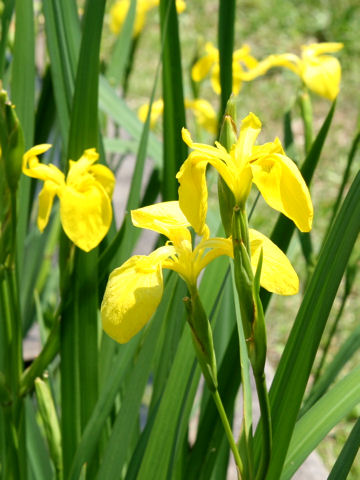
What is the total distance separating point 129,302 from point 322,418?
22 cm

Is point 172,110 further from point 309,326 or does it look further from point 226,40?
point 309,326

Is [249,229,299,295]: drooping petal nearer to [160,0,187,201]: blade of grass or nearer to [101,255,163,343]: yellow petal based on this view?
[101,255,163,343]: yellow petal

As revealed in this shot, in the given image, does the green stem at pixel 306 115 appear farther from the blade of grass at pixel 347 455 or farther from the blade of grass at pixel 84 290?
the blade of grass at pixel 347 455

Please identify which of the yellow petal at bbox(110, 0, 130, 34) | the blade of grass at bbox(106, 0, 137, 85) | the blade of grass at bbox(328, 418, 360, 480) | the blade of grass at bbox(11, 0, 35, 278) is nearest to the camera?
the blade of grass at bbox(328, 418, 360, 480)

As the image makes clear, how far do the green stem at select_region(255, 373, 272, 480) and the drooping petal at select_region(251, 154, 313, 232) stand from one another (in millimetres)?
99

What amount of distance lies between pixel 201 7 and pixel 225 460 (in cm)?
332

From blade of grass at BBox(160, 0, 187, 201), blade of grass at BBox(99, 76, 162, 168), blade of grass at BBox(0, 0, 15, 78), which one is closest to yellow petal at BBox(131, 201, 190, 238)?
blade of grass at BBox(160, 0, 187, 201)

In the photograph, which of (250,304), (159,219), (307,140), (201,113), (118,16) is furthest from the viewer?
(118,16)

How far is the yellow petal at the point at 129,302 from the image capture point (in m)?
0.49

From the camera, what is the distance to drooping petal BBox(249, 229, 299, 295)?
50 cm

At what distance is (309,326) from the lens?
0.54 m

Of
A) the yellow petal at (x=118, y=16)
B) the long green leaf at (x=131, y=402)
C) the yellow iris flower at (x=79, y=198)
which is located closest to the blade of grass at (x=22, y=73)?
the yellow iris flower at (x=79, y=198)

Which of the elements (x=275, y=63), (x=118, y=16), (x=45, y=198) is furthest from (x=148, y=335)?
(x=118, y=16)

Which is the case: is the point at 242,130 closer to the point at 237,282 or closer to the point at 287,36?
the point at 237,282
